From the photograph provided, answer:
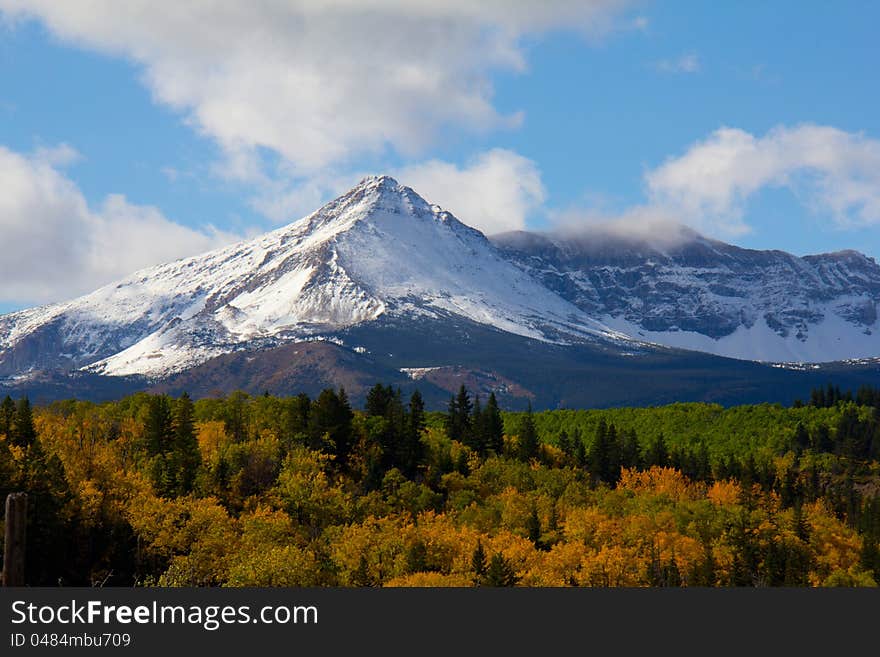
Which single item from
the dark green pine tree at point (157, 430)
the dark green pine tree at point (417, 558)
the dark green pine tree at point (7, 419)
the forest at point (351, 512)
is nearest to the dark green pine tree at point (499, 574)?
the forest at point (351, 512)

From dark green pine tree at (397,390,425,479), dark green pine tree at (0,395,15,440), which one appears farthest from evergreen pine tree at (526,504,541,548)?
dark green pine tree at (0,395,15,440)

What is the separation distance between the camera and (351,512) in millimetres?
141250

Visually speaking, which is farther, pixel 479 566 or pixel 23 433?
pixel 23 433

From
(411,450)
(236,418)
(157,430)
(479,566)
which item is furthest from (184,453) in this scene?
(479,566)

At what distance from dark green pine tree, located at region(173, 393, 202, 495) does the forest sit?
0.32 metres

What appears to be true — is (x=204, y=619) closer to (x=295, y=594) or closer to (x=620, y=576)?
(x=295, y=594)

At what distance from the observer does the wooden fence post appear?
3142 cm

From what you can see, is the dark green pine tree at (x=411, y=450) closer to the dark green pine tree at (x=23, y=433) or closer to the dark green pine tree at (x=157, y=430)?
the dark green pine tree at (x=157, y=430)

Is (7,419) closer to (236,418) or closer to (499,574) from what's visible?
(236,418)

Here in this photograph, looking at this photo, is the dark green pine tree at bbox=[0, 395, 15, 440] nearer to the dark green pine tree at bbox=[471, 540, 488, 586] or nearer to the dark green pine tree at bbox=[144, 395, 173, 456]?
the dark green pine tree at bbox=[144, 395, 173, 456]

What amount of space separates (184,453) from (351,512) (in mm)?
26132

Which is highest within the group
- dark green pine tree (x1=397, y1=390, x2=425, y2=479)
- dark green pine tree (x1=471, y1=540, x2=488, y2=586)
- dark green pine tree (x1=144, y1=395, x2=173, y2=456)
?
dark green pine tree (x1=144, y1=395, x2=173, y2=456)

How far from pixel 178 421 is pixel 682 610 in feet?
379

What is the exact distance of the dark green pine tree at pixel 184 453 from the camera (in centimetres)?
13684
